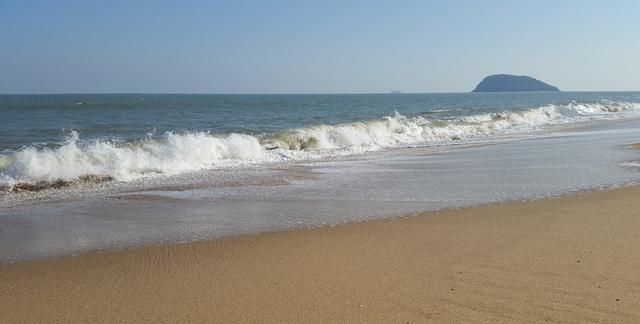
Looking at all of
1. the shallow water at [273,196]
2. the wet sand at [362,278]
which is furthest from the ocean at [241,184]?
the wet sand at [362,278]

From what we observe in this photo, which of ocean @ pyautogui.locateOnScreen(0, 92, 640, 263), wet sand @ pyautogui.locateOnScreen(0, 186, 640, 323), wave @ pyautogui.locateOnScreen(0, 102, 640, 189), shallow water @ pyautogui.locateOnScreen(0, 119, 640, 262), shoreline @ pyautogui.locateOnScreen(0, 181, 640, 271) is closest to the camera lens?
wet sand @ pyautogui.locateOnScreen(0, 186, 640, 323)

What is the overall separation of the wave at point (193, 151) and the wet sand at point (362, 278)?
7.17m

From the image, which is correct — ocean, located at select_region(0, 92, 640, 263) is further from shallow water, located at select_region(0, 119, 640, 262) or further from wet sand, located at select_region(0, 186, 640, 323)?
wet sand, located at select_region(0, 186, 640, 323)

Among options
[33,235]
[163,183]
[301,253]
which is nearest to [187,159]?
[163,183]

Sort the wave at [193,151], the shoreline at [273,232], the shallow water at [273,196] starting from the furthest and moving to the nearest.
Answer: the wave at [193,151], the shallow water at [273,196], the shoreline at [273,232]

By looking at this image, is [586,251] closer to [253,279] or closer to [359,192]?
[253,279]

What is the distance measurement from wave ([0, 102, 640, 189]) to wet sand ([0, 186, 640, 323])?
7170 mm

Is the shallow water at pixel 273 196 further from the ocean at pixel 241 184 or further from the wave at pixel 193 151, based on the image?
the wave at pixel 193 151

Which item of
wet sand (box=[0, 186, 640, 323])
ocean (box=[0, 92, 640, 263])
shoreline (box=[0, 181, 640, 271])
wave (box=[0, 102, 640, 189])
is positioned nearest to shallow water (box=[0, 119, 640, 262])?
ocean (box=[0, 92, 640, 263])

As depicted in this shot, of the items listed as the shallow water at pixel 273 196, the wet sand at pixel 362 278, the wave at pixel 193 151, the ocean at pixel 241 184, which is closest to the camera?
the wet sand at pixel 362 278

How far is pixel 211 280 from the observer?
16.6 ft

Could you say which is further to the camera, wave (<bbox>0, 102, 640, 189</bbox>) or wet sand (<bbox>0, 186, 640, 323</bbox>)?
wave (<bbox>0, 102, 640, 189</bbox>)

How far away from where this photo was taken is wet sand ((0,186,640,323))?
422 centimetres

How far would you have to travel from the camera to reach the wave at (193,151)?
1241 cm
